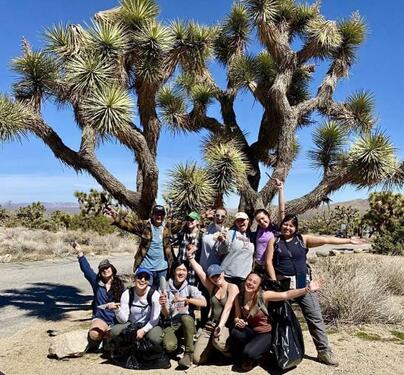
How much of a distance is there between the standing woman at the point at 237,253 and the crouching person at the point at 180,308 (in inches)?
17.9

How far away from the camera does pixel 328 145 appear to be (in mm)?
9453

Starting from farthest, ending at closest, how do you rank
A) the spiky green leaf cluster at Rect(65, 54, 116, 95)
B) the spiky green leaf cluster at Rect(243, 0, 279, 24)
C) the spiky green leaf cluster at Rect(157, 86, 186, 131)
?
1. the spiky green leaf cluster at Rect(157, 86, 186, 131)
2. the spiky green leaf cluster at Rect(243, 0, 279, 24)
3. the spiky green leaf cluster at Rect(65, 54, 116, 95)

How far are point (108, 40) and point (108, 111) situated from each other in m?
1.42

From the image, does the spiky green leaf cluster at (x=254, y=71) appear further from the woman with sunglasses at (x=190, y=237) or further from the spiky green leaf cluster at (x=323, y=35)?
the woman with sunglasses at (x=190, y=237)

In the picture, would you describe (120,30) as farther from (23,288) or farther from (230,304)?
(23,288)

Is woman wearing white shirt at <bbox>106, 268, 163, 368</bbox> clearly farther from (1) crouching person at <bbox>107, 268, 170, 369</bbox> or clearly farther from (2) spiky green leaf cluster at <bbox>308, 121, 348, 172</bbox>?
(2) spiky green leaf cluster at <bbox>308, 121, 348, 172</bbox>

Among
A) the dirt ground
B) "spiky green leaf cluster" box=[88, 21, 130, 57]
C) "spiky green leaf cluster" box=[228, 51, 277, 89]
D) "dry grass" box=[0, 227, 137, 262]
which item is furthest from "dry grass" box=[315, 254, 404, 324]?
"dry grass" box=[0, 227, 137, 262]

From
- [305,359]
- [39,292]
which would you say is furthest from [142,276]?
[39,292]

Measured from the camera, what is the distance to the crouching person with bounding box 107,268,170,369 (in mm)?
4969

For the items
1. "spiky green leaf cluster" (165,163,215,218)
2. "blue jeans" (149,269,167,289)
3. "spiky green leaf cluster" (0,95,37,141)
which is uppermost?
"spiky green leaf cluster" (0,95,37,141)

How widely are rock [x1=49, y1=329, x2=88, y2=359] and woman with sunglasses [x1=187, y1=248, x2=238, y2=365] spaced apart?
A: 1.38 m

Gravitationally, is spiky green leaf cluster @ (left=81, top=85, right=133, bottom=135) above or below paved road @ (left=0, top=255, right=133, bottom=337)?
above

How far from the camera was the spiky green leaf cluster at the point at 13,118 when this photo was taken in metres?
7.15

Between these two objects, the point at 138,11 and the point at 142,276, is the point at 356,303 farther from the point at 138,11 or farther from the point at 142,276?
the point at 138,11
